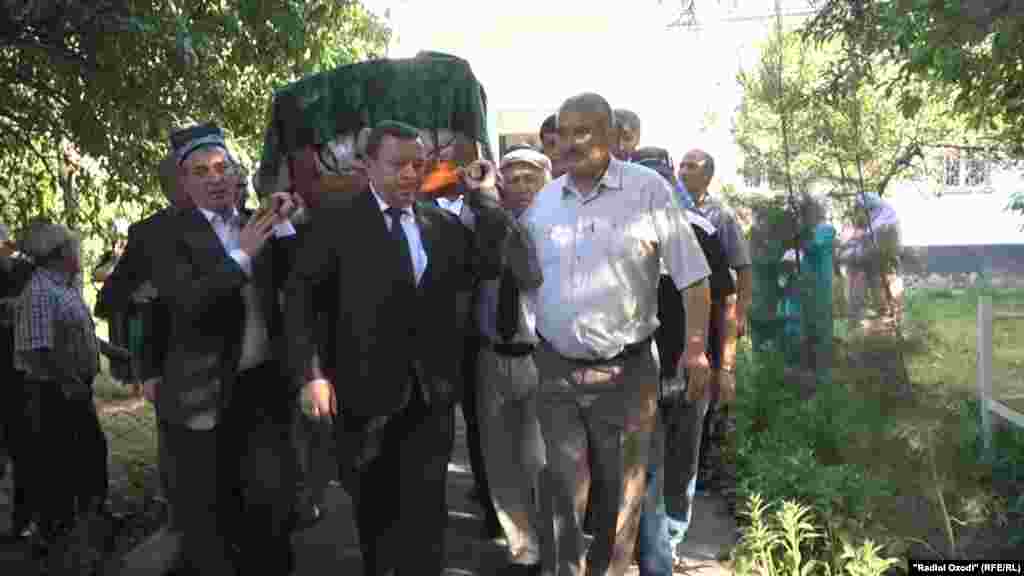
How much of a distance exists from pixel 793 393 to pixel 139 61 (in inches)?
209

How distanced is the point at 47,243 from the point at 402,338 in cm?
339

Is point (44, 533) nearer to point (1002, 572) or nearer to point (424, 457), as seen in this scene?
point (424, 457)

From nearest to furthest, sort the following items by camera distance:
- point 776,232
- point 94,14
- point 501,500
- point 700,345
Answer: point 700,345
point 501,500
point 94,14
point 776,232

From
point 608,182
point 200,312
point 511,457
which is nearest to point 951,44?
point 608,182

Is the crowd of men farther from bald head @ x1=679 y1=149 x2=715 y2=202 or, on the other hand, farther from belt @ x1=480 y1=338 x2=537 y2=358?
bald head @ x1=679 y1=149 x2=715 y2=202

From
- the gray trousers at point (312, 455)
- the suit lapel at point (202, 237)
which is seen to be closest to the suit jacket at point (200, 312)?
the suit lapel at point (202, 237)

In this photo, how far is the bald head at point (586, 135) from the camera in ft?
15.7

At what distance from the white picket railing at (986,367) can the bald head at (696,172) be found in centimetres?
231

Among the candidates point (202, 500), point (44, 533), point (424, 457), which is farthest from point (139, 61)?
point (424, 457)

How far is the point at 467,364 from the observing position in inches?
241

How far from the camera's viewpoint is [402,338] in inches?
170

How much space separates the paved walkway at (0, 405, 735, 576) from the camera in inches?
242

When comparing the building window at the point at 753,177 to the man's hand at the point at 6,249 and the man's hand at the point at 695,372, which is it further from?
the man's hand at the point at 695,372

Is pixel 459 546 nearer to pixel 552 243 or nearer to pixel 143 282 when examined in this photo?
pixel 552 243
